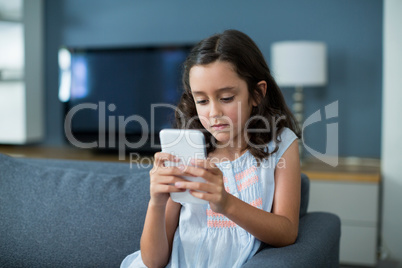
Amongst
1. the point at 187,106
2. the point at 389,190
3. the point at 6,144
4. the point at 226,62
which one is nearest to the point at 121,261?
the point at 187,106

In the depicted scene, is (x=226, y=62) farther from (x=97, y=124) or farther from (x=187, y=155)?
(x=97, y=124)

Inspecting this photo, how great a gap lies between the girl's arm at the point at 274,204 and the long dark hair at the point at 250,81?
0.07 meters

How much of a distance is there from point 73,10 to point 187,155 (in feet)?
11.0

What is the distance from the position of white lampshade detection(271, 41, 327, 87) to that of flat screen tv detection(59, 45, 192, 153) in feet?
2.66

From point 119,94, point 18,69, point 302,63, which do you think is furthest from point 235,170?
point 18,69

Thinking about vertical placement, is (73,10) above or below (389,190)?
above

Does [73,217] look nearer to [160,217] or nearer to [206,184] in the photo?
[160,217]

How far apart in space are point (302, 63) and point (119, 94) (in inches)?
57.5

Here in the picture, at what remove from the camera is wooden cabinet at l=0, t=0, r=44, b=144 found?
3.98 metres

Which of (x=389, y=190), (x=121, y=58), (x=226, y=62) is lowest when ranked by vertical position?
(x=389, y=190)

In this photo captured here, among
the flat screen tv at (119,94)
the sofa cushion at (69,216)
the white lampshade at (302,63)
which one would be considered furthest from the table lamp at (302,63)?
the sofa cushion at (69,216)

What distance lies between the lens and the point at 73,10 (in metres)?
4.09

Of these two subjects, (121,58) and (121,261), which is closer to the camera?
(121,261)

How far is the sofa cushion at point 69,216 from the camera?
1499mm
